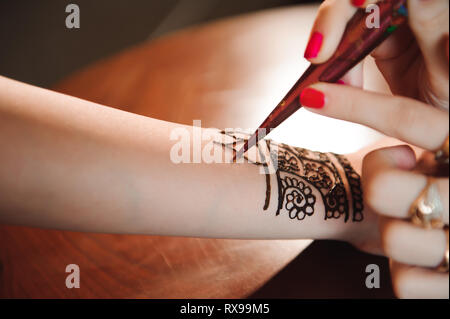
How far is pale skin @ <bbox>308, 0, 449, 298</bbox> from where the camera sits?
16.4 inches

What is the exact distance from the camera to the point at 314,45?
0.42 m

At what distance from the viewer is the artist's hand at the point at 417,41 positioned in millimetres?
383

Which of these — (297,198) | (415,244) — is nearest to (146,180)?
(297,198)

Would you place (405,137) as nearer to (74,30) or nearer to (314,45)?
(314,45)

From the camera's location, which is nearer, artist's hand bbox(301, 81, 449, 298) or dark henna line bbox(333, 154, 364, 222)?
artist's hand bbox(301, 81, 449, 298)

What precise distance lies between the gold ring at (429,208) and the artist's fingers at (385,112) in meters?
0.05

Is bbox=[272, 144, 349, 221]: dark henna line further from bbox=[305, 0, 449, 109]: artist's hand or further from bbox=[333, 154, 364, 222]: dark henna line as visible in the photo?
bbox=[305, 0, 449, 109]: artist's hand

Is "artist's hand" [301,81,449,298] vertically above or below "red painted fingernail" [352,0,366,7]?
below

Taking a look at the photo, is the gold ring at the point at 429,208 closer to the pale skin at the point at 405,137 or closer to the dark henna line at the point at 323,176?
the pale skin at the point at 405,137

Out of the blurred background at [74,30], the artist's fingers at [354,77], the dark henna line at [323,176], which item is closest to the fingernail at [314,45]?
the artist's fingers at [354,77]

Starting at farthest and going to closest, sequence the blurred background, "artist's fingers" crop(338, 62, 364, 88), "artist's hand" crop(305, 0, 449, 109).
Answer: the blurred background
"artist's fingers" crop(338, 62, 364, 88)
"artist's hand" crop(305, 0, 449, 109)

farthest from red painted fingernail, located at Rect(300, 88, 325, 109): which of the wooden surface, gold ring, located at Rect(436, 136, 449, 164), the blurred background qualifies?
the blurred background

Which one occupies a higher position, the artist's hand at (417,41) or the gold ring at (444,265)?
the artist's hand at (417,41)

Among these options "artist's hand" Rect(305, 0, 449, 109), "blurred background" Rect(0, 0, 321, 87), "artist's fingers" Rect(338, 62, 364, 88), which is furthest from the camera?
"blurred background" Rect(0, 0, 321, 87)
